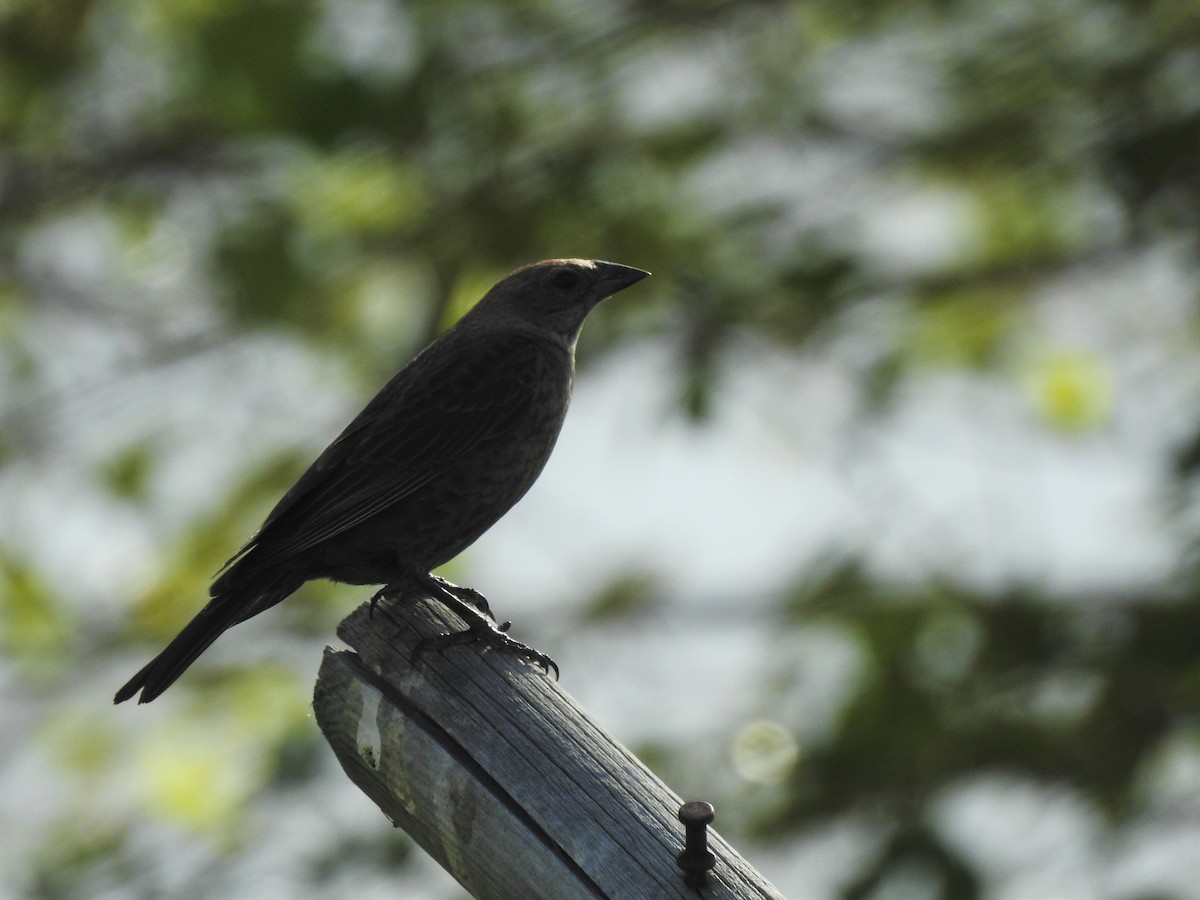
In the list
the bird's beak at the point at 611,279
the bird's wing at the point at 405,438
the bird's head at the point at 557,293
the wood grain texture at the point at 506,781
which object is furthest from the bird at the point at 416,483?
the wood grain texture at the point at 506,781

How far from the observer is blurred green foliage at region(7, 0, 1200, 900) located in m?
5.18

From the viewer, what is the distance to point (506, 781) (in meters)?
2.26

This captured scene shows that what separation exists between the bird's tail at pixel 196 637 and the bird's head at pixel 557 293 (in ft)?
4.35

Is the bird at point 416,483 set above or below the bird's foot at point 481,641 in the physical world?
above

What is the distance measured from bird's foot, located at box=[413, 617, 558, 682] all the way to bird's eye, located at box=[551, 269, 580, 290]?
1.52 meters

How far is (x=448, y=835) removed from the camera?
2.31 metres

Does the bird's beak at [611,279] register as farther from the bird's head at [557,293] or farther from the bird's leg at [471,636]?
the bird's leg at [471,636]

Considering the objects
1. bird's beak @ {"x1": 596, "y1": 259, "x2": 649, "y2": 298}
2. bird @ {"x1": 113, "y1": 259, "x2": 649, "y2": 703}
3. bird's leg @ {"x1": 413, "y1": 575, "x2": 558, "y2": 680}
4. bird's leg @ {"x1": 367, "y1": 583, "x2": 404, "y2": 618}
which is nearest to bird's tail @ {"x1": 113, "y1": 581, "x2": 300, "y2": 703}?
bird @ {"x1": 113, "y1": 259, "x2": 649, "y2": 703}

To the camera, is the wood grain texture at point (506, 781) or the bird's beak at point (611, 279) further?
the bird's beak at point (611, 279)

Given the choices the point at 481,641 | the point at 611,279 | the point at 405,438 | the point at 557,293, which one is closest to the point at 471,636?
the point at 481,641

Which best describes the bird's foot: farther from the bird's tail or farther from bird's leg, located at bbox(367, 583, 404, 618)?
the bird's tail

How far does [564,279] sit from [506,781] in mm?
2667

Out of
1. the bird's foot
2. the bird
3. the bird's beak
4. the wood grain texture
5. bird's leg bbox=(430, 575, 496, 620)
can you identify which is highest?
the bird's beak

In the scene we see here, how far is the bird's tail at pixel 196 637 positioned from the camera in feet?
10.5
